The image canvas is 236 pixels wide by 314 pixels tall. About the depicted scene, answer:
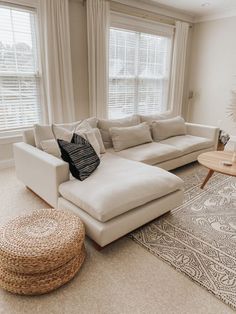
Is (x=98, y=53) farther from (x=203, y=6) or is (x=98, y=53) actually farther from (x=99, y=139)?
(x=203, y=6)

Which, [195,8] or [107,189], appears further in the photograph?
[195,8]

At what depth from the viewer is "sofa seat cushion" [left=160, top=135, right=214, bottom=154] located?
3441 millimetres

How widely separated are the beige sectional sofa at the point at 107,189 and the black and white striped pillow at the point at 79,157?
0.21 ft

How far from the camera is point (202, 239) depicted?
198 centimetres

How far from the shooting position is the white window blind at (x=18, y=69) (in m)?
3.30

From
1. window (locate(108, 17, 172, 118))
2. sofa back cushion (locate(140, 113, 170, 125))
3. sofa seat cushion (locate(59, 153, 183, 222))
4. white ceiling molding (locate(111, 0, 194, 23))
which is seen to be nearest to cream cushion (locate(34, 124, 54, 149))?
sofa seat cushion (locate(59, 153, 183, 222))

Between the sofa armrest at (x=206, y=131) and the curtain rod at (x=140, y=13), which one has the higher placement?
the curtain rod at (x=140, y=13)

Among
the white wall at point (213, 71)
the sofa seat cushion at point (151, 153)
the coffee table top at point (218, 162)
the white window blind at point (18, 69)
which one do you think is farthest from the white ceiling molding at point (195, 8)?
the coffee table top at point (218, 162)

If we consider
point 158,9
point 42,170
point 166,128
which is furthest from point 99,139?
point 158,9

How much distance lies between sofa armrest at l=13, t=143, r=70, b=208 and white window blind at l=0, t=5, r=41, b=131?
46.4 inches

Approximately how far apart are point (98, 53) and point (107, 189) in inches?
116

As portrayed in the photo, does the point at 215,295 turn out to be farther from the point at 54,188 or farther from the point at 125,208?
the point at 54,188

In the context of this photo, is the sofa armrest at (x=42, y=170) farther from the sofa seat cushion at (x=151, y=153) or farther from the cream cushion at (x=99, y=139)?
the sofa seat cushion at (x=151, y=153)

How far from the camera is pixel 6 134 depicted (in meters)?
3.60
